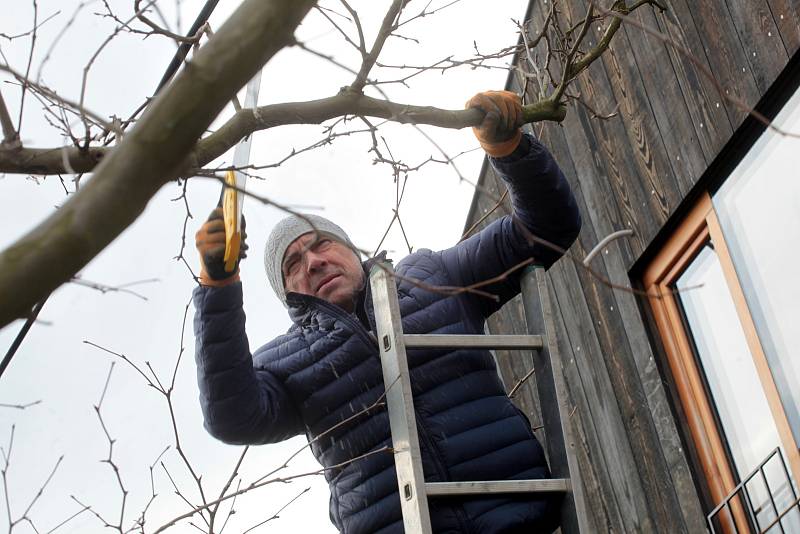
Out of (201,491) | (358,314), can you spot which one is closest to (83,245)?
(201,491)

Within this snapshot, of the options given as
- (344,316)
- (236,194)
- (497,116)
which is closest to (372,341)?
(344,316)

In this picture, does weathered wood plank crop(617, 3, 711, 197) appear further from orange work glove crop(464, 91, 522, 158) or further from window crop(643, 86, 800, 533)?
orange work glove crop(464, 91, 522, 158)

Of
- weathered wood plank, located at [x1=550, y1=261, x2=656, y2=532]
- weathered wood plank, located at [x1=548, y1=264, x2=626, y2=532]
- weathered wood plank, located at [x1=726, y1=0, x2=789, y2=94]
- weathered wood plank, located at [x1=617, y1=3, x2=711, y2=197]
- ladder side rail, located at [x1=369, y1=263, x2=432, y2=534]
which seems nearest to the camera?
ladder side rail, located at [x1=369, y1=263, x2=432, y2=534]

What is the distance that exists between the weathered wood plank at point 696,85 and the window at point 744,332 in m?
0.14

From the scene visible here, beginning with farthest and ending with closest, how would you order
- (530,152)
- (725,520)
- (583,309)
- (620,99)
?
(583,309), (620,99), (725,520), (530,152)

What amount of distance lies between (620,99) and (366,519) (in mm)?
2266

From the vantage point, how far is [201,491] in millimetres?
2982

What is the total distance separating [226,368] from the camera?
10.7 feet

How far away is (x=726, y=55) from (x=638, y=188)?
2.60ft

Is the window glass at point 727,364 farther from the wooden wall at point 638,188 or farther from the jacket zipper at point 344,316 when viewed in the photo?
the jacket zipper at point 344,316

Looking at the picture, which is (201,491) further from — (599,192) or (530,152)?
(599,192)

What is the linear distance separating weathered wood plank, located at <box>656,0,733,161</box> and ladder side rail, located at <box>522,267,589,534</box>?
3.28 ft

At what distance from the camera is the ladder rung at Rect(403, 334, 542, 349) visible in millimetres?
3102

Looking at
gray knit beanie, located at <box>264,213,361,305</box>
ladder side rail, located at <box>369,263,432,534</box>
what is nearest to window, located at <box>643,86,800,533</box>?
ladder side rail, located at <box>369,263,432,534</box>
